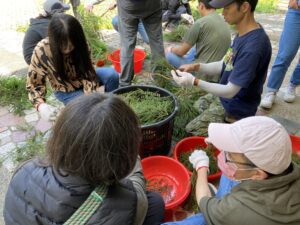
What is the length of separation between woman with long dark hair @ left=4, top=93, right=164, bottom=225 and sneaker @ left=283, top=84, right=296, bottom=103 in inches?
103

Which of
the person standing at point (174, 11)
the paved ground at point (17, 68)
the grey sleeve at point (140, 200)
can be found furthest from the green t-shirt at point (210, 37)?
the person standing at point (174, 11)

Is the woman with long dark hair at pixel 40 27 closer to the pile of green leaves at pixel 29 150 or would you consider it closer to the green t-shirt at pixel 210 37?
the pile of green leaves at pixel 29 150

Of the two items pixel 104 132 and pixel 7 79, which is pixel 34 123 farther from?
pixel 104 132

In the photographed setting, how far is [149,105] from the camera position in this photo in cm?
251

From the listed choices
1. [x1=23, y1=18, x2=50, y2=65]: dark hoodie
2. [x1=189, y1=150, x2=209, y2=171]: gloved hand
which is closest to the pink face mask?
[x1=189, y1=150, x2=209, y2=171]: gloved hand

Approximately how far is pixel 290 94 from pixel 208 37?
3.92ft

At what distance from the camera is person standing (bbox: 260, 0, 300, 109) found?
293cm

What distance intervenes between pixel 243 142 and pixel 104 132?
637 millimetres

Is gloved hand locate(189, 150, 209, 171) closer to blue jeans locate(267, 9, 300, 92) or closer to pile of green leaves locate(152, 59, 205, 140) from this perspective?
pile of green leaves locate(152, 59, 205, 140)

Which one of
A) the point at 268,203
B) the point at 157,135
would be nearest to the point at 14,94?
the point at 157,135

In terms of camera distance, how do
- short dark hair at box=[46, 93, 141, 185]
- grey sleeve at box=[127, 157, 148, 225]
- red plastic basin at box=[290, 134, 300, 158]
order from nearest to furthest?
short dark hair at box=[46, 93, 141, 185] < grey sleeve at box=[127, 157, 148, 225] < red plastic basin at box=[290, 134, 300, 158]

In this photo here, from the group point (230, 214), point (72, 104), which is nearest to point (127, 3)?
point (72, 104)

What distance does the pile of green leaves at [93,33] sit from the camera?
4.44m

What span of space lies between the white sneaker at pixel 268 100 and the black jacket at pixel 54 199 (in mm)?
2331
